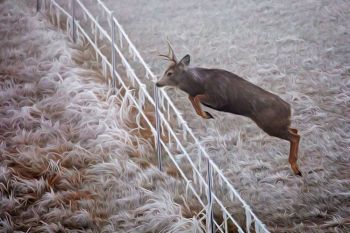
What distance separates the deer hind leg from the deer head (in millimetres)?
719

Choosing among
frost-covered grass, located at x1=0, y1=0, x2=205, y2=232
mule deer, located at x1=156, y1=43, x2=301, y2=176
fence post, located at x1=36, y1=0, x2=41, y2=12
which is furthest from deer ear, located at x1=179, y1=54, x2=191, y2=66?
fence post, located at x1=36, y1=0, x2=41, y2=12

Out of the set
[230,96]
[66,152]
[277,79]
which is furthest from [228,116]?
[66,152]

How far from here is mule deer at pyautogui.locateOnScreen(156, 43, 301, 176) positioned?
10.9 ft

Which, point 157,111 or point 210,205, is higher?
point 157,111

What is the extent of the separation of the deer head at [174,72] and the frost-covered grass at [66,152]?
301 mm

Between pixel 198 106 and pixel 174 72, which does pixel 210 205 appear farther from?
pixel 174 72

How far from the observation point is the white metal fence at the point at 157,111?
3049 millimetres

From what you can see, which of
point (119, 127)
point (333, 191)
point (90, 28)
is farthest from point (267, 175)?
point (90, 28)

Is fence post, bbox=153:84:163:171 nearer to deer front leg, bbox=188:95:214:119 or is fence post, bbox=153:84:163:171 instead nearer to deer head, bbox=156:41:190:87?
deer head, bbox=156:41:190:87

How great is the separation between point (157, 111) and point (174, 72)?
0.28m

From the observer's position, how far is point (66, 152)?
10.4 feet

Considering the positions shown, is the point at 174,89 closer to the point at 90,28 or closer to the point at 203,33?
the point at 203,33

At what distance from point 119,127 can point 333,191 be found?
1.23m

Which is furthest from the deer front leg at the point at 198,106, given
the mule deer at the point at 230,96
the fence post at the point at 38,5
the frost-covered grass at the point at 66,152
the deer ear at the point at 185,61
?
the fence post at the point at 38,5
